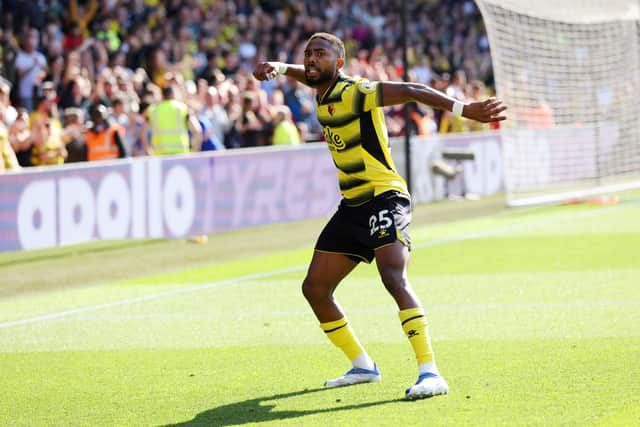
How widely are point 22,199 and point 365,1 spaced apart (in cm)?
1825

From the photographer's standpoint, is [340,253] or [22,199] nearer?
[340,253]

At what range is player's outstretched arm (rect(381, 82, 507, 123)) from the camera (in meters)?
6.47

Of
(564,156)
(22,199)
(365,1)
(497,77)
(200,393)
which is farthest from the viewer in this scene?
(365,1)

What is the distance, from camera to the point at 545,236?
52.1 feet

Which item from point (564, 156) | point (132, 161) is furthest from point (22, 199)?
point (564, 156)

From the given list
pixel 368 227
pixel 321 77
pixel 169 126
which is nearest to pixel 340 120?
pixel 321 77

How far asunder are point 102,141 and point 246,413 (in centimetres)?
1105

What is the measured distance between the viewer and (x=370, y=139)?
7199 mm

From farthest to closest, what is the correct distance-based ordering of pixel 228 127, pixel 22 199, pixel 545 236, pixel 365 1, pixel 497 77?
1. pixel 365 1
2. pixel 228 127
3. pixel 497 77
4. pixel 545 236
5. pixel 22 199

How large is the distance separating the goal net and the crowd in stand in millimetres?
3301

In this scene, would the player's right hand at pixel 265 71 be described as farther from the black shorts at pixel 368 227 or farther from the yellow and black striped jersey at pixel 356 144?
the black shorts at pixel 368 227

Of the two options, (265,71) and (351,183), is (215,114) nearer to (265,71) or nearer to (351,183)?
(265,71)

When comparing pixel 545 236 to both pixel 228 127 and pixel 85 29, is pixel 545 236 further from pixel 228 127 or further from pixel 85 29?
pixel 85 29

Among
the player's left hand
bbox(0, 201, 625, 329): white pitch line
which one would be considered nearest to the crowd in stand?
bbox(0, 201, 625, 329): white pitch line
